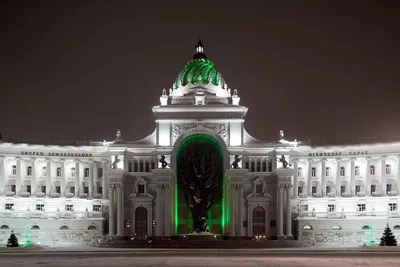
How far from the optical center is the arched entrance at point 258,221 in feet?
296

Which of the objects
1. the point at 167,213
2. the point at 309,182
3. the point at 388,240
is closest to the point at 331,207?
the point at 309,182

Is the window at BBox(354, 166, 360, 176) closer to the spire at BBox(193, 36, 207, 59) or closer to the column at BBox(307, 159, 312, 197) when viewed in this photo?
the column at BBox(307, 159, 312, 197)

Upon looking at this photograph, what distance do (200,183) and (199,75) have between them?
54.9 ft

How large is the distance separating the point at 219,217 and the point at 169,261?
44546mm

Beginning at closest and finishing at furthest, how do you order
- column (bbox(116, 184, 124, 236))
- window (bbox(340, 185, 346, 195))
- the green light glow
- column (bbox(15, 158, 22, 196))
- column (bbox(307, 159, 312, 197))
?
column (bbox(116, 184, 124, 236))
column (bbox(15, 158, 22, 196))
column (bbox(307, 159, 312, 197))
window (bbox(340, 185, 346, 195))
the green light glow

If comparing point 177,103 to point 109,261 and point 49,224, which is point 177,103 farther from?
point 109,261

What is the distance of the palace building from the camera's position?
293ft

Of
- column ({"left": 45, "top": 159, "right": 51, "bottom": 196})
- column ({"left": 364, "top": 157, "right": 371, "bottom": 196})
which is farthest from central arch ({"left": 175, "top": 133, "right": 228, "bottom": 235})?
column ({"left": 364, "top": 157, "right": 371, "bottom": 196})

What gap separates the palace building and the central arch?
130 mm

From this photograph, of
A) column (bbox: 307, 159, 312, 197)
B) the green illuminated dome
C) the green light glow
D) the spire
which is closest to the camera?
column (bbox: 307, 159, 312, 197)

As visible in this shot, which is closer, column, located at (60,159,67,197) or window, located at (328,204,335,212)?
window, located at (328,204,335,212)

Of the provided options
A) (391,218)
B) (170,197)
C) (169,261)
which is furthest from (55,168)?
(169,261)

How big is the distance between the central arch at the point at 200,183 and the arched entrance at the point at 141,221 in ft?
13.4

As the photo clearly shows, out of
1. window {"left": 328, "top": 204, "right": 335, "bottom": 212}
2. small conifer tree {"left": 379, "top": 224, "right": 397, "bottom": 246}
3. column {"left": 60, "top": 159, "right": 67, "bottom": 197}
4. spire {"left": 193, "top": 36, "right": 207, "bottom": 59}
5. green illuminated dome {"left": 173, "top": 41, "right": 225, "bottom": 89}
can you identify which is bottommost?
small conifer tree {"left": 379, "top": 224, "right": 397, "bottom": 246}
